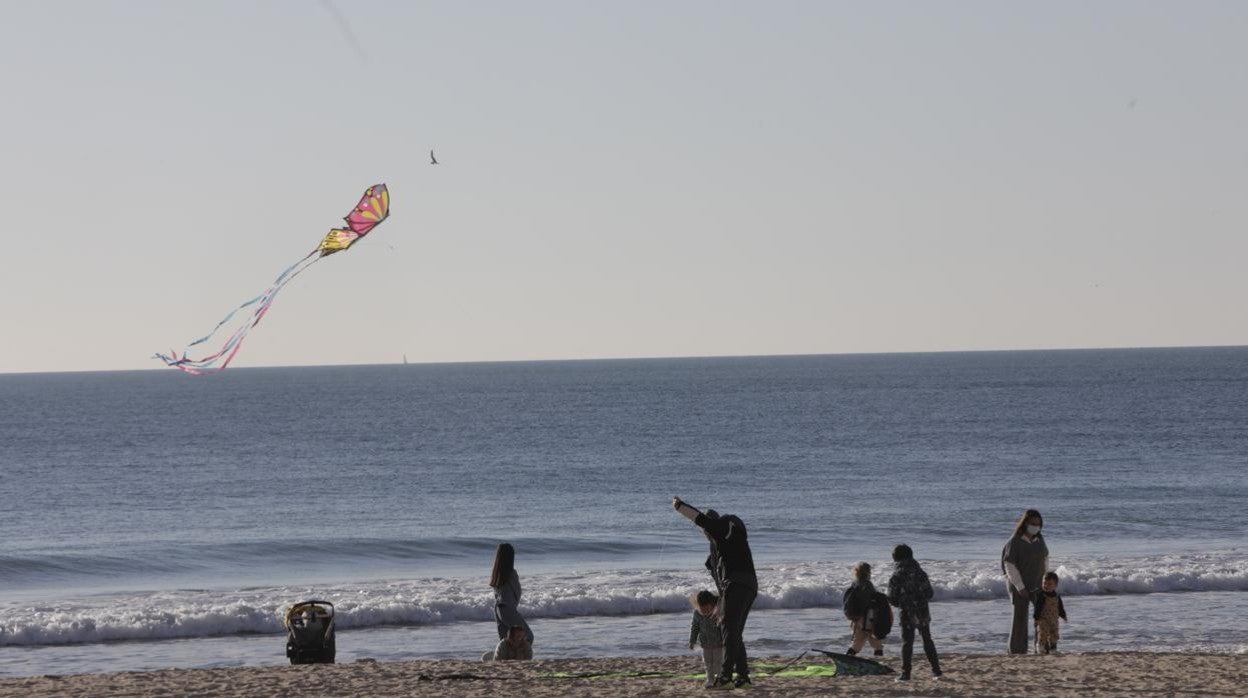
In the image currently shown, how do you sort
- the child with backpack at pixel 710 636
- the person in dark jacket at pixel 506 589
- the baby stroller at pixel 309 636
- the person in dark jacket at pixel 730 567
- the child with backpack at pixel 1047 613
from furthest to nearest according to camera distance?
1. the baby stroller at pixel 309 636
2. the child with backpack at pixel 1047 613
3. the person in dark jacket at pixel 506 589
4. the child with backpack at pixel 710 636
5. the person in dark jacket at pixel 730 567

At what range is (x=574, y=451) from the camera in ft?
223

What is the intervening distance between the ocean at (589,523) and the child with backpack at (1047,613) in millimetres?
2568

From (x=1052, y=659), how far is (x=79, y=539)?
92.8ft

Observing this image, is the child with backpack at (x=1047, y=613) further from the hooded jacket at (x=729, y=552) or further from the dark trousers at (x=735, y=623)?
the hooded jacket at (x=729, y=552)

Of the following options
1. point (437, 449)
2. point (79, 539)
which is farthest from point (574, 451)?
point (79, 539)

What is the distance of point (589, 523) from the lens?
38.9 metres

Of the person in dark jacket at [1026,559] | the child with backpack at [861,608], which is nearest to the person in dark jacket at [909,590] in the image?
the child with backpack at [861,608]

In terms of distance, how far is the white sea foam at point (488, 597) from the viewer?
2144 cm

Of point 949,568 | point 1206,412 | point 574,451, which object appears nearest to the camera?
point 949,568

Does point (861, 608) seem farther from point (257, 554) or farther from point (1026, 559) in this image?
point (257, 554)

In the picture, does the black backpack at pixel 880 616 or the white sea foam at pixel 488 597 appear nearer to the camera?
the black backpack at pixel 880 616

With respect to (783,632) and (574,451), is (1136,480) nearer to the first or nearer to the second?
(574,451)

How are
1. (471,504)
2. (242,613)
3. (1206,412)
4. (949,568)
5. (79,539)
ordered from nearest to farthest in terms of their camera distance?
1. (242,613)
2. (949,568)
3. (79,539)
4. (471,504)
5. (1206,412)

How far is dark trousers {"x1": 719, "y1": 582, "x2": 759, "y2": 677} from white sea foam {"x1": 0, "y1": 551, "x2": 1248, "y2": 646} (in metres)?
9.79
